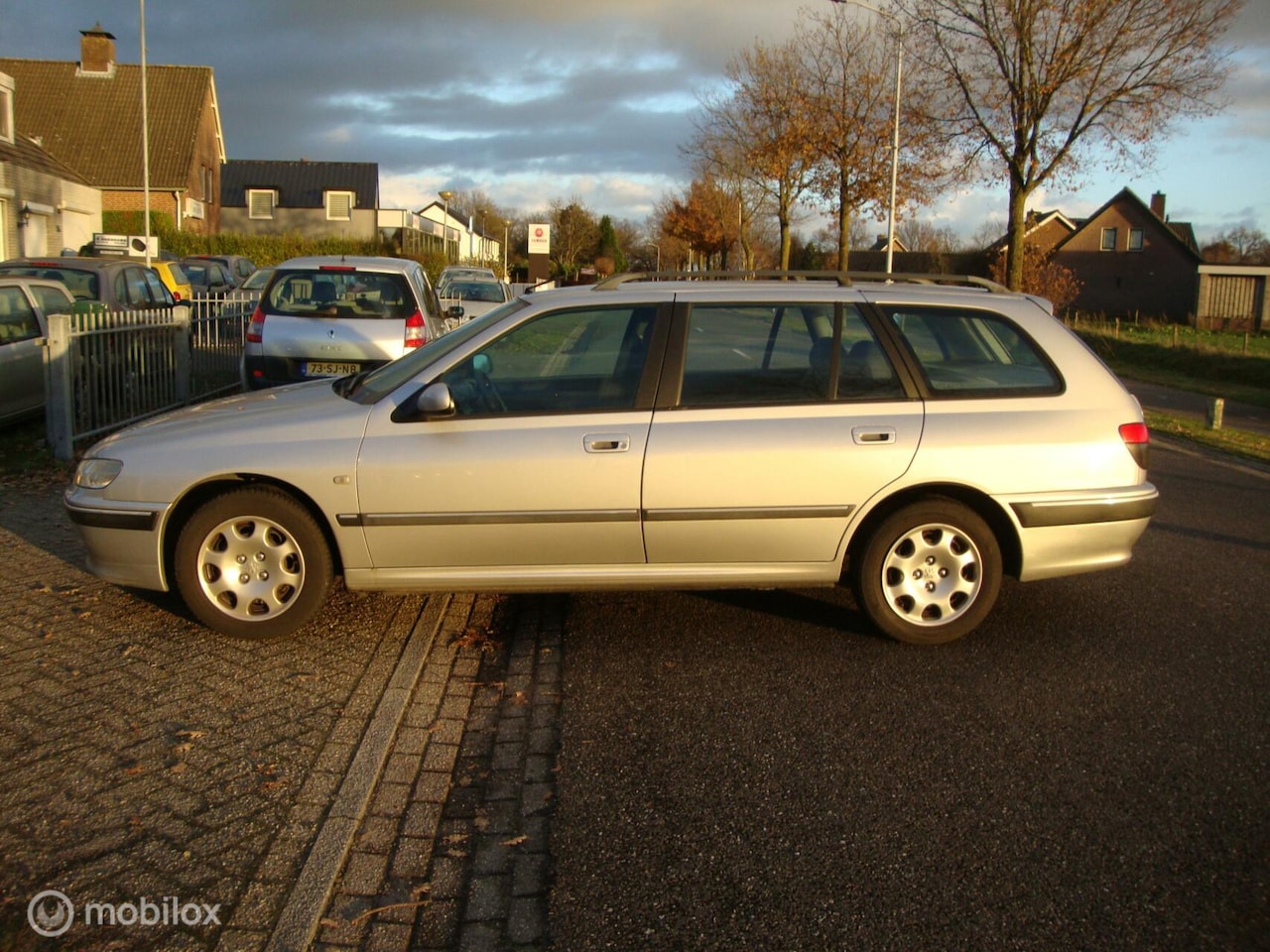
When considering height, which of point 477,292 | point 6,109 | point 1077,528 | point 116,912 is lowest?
point 116,912

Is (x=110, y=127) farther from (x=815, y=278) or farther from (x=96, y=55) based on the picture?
(x=815, y=278)

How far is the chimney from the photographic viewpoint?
153 ft

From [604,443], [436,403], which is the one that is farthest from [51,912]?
[604,443]

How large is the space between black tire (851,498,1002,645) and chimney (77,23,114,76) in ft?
164

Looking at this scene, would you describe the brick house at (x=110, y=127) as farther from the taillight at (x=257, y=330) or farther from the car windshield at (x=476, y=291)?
the taillight at (x=257, y=330)

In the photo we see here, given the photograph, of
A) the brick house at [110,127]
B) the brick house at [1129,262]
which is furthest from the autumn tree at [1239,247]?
the brick house at [110,127]

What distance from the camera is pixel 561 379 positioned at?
18.4 feet

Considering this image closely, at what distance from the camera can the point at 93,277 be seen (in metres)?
14.3

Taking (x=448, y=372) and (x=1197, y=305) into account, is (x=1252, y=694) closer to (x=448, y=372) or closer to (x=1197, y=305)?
(x=448, y=372)

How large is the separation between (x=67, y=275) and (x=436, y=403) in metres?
11.0

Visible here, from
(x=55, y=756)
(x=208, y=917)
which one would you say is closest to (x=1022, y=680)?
(x=208, y=917)

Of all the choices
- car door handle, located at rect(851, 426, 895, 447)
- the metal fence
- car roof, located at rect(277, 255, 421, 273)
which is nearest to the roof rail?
car door handle, located at rect(851, 426, 895, 447)

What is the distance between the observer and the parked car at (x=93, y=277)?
13945 mm

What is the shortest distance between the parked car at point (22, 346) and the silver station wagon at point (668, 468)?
6.05 metres
